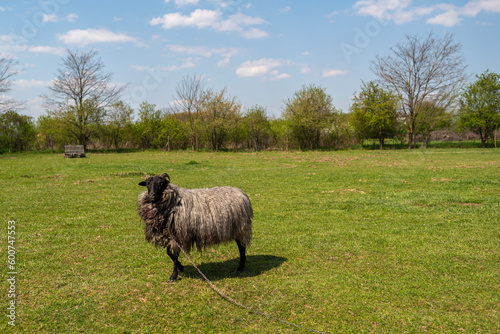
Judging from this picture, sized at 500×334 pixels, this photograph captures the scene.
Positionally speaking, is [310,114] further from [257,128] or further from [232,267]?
[232,267]

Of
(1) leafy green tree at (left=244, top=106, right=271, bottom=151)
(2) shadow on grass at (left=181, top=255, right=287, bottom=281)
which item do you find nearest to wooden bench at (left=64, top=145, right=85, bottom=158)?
(1) leafy green tree at (left=244, top=106, right=271, bottom=151)

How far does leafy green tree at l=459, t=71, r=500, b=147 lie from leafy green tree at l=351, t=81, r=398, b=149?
422 inches

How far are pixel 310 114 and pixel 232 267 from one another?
156 feet

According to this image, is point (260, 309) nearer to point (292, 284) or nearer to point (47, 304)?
point (292, 284)

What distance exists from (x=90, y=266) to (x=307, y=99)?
49724 millimetres

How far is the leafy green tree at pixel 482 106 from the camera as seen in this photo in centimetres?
5059

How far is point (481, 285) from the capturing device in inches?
238

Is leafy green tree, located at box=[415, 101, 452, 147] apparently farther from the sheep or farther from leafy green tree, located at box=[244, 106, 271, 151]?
the sheep

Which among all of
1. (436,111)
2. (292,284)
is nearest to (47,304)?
(292,284)

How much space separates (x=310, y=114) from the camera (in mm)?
52500

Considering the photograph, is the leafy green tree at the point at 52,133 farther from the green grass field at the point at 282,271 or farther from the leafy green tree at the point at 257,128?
the green grass field at the point at 282,271

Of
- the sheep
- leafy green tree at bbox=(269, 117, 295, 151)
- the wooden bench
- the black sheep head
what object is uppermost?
leafy green tree at bbox=(269, 117, 295, 151)

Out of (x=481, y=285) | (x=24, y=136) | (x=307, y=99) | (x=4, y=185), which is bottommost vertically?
(x=481, y=285)

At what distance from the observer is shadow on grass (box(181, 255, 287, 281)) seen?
21.8 feet
